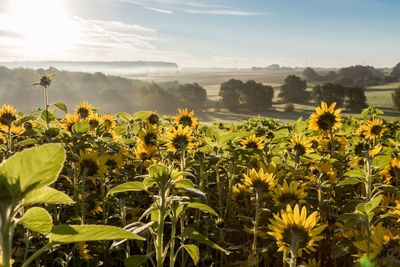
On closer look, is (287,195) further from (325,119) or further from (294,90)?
(294,90)

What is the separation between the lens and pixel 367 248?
7.80 ft

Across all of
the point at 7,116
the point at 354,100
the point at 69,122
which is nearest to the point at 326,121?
the point at 69,122

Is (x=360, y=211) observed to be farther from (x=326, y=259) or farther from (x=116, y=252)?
(x=116, y=252)

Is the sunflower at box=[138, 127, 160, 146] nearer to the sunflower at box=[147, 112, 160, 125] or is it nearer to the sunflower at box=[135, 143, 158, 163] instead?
the sunflower at box=[135, 143, 158, 163]

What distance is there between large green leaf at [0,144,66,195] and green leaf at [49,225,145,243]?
16 centimetres

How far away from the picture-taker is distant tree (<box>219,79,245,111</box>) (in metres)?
65.9

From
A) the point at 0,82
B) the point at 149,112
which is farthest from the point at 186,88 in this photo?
the point at 149,112

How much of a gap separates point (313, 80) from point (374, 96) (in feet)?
157

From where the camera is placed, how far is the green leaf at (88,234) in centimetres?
105

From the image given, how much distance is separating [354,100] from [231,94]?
1718 cm

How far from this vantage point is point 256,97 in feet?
219

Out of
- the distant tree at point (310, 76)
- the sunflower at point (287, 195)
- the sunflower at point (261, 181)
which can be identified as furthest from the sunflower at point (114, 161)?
the distant tree at point (310, 76)

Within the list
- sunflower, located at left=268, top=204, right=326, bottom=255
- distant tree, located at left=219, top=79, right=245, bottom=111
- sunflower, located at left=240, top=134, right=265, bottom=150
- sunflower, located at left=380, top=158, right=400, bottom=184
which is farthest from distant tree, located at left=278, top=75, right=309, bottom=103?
sunflower, located at left=268, top=204, right=326, bottom=255

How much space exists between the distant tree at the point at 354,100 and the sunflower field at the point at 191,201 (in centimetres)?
5648
